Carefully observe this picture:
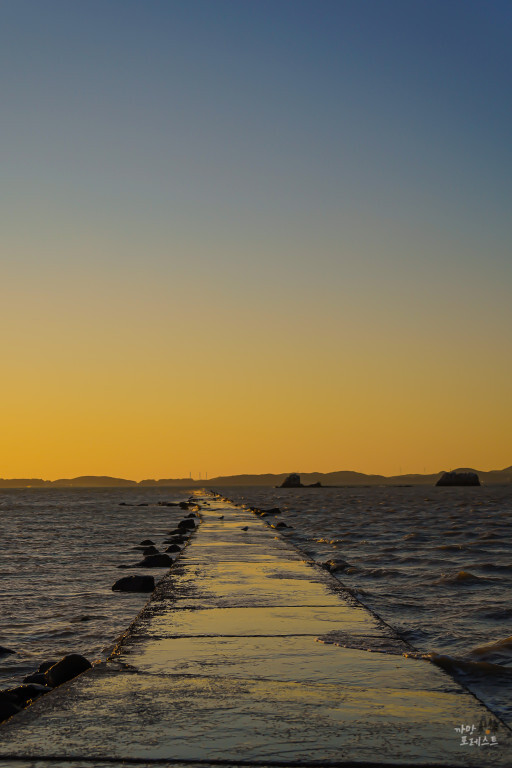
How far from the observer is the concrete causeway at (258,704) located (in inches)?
130

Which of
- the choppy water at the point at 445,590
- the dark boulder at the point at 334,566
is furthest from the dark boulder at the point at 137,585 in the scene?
the dark boulder at the point at 334,566

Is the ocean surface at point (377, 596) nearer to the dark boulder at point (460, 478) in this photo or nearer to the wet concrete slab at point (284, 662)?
the wet concrete slab at point (284, 662)

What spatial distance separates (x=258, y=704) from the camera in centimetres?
408

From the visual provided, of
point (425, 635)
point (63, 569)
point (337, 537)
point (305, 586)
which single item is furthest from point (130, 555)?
point (425, 635)

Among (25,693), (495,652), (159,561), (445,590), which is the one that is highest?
(159,561)

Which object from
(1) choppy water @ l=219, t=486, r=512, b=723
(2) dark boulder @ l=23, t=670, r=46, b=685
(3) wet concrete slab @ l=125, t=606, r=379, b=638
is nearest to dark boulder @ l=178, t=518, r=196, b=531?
(1) choppy water @ l=219, t=486, r=512, b=723

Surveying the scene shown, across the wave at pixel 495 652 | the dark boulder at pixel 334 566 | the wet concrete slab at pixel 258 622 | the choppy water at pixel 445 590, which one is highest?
the wet concrete slab at pixel 258 622

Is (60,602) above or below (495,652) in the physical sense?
above

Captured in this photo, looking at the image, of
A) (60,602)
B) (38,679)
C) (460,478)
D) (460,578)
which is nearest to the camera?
(38,679)

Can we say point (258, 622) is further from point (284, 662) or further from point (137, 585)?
point (137, 585)

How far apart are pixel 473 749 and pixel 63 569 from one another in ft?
44.0

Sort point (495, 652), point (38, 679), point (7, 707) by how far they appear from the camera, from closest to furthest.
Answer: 1. point (7, 707)
2. point (38, 679)
3. point (495, 652)

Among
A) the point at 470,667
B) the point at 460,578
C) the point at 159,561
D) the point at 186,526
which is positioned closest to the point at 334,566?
the point at 460,578

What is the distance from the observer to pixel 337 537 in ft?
70.5
